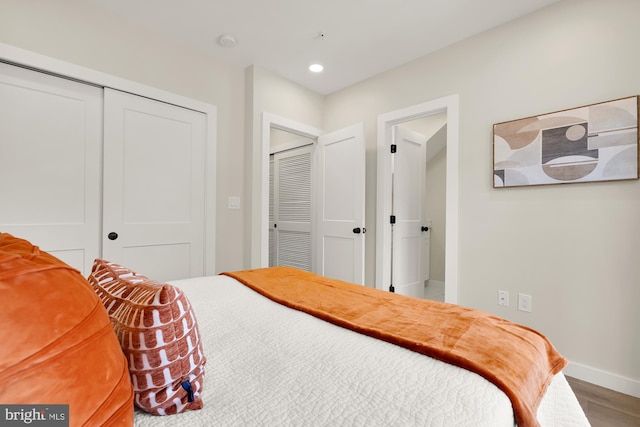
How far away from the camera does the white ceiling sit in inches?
86.3

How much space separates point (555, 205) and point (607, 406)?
1.25 meters

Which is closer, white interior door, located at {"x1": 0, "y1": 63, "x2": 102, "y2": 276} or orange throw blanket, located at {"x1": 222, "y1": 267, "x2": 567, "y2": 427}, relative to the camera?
orange throw blanket, located at {"x1": 222, "y1": 267, "x2": 567, "y2": 427}

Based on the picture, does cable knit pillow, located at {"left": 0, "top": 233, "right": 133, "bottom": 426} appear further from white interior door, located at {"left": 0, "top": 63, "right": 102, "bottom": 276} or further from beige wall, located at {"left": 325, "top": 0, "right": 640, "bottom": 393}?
beige wall, located at {"left": 325, "top": 0, "right": 640, "bottom": 393}

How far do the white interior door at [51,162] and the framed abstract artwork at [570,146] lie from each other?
3092 millimetres

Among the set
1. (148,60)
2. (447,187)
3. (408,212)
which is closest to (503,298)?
(447,187)

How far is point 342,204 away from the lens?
10.9 ft

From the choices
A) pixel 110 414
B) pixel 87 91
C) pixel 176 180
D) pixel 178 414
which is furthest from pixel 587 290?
pixel 87 91

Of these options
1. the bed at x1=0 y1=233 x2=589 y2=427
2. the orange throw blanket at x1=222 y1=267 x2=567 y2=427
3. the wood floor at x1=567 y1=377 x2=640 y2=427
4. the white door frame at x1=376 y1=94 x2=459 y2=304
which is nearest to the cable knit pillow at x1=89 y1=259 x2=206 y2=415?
the bed at x1=0 y1=233 x2=589 y2=427

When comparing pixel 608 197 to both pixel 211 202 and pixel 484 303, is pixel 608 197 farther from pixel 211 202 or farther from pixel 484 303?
pixel 211 202

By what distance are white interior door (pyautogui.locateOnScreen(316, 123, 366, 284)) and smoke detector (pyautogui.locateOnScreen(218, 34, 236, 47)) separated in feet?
4.45

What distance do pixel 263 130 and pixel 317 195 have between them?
1.04 meters

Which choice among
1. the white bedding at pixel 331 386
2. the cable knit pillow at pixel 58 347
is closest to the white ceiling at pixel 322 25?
the white bedding at pixel 331 386

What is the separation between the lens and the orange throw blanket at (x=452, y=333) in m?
0.79

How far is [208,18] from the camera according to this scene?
2342 mm
